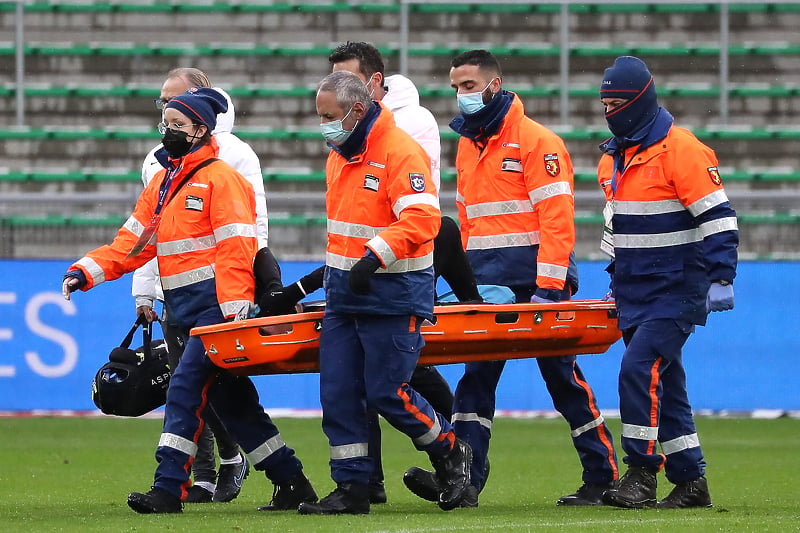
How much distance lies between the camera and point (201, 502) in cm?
770

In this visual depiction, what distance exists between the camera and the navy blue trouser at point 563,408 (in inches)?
289

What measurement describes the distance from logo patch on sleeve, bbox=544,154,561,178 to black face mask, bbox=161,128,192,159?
167 cm

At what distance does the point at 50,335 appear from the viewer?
11.8m

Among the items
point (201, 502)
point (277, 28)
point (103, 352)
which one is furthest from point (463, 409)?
point (277, 28)

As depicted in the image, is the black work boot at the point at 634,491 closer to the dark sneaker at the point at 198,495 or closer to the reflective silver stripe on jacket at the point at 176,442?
the reflective silver stripe on jacket at the point at 176,442

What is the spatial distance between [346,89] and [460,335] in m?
1.20

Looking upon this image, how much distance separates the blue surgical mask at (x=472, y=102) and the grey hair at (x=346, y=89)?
0.95 metres

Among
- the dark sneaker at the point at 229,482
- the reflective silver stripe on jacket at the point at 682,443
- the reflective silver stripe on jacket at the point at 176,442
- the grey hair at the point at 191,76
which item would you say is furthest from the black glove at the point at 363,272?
the dark sneaker at the point at 229,482

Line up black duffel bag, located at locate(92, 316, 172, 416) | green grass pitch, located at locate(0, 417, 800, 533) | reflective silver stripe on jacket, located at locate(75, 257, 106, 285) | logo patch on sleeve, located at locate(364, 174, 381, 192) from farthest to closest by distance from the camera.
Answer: black duffel bag, located at locate(92, 316, 172, 416)
reflective silver stripe on jacket, located at locate(75, 257, 106, 285)
logo patch on sleeve, located at locate(364, 174, 381, 192)
green grass pitch, located at locate(0, 417, 800, 533)

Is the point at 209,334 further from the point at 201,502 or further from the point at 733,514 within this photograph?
the point at 733,514

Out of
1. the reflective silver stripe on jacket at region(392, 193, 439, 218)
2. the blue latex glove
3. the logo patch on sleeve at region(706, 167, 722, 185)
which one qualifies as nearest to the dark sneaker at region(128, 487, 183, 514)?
the reflective silver stripe on jacket at region(392, 193, 439, 218)

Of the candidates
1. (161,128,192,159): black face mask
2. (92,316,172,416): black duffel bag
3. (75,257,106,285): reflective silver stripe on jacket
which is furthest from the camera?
(92,316,172,416): black duffel bag

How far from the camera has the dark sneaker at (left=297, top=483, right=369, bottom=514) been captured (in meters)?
6.50

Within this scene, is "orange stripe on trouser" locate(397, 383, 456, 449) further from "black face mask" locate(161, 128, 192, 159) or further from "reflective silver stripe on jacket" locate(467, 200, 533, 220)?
"black face mask" locate(161, 128, 192, 159)
